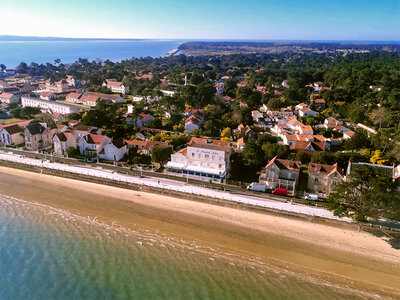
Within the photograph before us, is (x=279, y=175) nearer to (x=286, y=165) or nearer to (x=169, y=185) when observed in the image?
(x=286, y=165)

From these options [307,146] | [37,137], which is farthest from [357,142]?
[37,137]

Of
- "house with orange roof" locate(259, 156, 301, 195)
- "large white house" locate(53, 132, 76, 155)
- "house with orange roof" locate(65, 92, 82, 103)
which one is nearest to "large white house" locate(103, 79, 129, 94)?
"house with orange roof" locate(65, 92, 82, 103)

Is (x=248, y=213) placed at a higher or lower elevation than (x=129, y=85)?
lower

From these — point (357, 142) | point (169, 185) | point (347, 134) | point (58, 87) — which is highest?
point (58, 87)

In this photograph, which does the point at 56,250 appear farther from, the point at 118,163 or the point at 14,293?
the point at 118,163

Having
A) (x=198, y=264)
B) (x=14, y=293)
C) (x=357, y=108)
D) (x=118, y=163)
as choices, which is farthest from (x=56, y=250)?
(x=357, y=108)

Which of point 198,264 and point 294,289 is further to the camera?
point 198,264
